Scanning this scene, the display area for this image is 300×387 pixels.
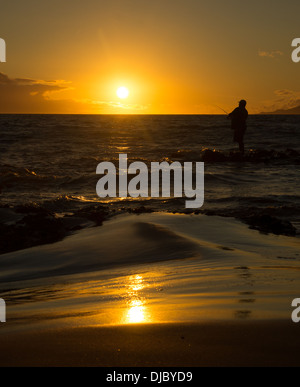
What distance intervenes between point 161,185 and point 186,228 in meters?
5.87

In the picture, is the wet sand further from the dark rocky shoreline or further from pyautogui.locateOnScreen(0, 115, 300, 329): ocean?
the dark rocky shoreline

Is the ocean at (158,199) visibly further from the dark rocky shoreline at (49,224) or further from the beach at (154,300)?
the beach at (154,300)

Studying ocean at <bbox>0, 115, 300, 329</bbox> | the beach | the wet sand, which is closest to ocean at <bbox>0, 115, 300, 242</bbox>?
ocean at <bbox>0, 115, 300, 329</bbox>

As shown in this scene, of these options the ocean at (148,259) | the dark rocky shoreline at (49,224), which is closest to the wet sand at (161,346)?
the ocean at (148,259)

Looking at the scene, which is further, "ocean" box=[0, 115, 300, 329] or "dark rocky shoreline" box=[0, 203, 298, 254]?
"dark rocky shoreline" box=[0, 203, 298, 254]

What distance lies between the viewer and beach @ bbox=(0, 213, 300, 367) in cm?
183

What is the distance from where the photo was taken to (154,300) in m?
2.73

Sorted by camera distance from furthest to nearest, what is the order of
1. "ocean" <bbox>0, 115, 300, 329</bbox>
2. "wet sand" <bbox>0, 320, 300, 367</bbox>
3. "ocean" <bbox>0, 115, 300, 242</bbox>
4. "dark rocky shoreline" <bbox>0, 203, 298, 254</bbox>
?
"ocean" <bbox>0, 115, 300, 242</bbox>
"dark rocky shoreline" <bbox>0, 203, 298, 254</bbox>
"ocean" <bbox>0, 115, 300, 329</bbox>
"wet sand" <bbox>0, 320, 300, 367</bbox>

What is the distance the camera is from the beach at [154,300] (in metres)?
1.83

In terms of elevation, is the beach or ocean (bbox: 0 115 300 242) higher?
ocean (bbox: 0 115 300 242)

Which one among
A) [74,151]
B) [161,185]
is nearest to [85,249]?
[161,185]

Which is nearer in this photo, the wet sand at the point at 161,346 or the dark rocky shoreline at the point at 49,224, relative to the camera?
the wet sand at the point at 161,346

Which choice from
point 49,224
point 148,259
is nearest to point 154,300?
point 148,259
